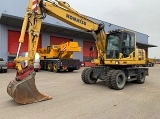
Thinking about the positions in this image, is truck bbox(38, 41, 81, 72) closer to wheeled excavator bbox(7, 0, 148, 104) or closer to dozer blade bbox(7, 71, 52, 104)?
wheeled excavator bbox(7, 0, 148, 104)

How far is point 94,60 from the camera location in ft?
39.3

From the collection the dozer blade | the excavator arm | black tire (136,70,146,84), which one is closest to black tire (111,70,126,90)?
black tire (136,70,146,84)

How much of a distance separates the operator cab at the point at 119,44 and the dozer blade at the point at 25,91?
5009mm

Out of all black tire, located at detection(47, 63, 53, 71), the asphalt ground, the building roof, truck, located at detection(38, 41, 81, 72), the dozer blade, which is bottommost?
the asphalt ground

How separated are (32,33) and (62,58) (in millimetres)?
12121

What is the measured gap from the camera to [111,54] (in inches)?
439

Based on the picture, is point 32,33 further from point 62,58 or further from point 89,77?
point 62,58

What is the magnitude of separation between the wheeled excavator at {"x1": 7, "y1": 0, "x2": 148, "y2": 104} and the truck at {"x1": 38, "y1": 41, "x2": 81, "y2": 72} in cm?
756

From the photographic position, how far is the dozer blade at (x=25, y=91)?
6758mm

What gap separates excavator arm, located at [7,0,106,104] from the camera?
22.7ft

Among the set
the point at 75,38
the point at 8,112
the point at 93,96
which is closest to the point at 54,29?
the point at 75,38

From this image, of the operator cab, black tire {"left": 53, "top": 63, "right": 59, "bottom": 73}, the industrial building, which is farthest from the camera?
the industrial building

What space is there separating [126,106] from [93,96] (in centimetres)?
178

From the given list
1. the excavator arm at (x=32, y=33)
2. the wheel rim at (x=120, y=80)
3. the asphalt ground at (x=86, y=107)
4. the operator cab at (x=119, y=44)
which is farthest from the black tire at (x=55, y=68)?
the asphalt ground at (x=86, y=107)
